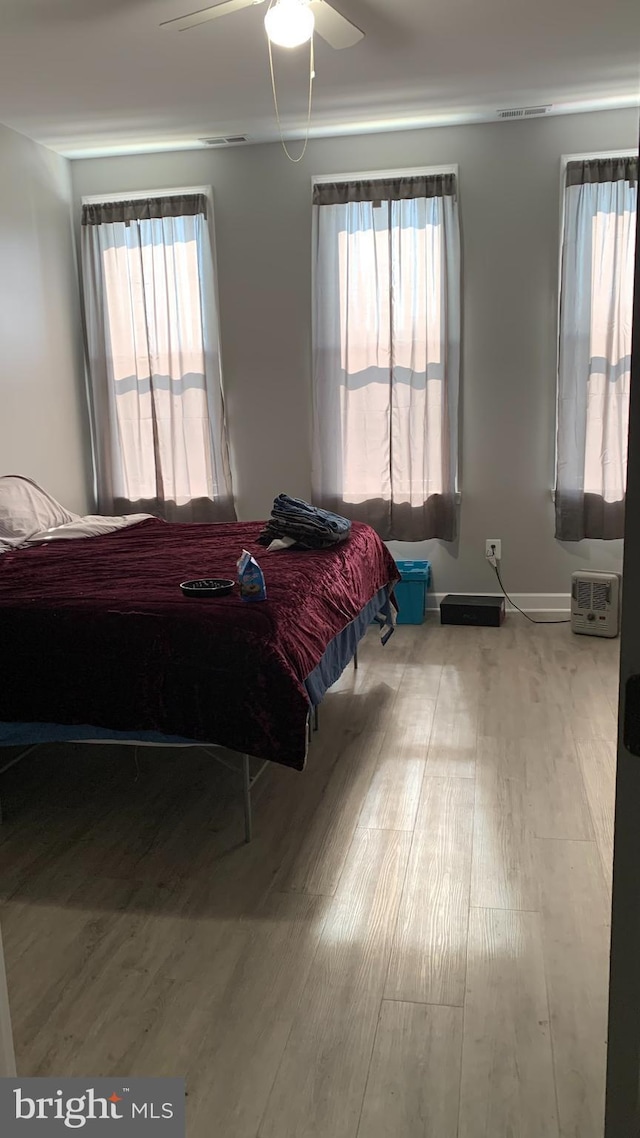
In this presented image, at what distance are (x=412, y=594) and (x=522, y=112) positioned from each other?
284cm

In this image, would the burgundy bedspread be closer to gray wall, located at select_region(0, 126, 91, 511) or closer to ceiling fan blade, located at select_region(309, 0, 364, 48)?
ceiling fan blade, located at select_region(309, 0, 364, 48)

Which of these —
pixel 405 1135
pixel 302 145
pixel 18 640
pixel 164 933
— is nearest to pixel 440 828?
pixel 164 933

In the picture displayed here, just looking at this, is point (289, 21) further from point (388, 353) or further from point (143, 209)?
point (143, 209)

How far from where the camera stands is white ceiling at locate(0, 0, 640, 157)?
11.3ft

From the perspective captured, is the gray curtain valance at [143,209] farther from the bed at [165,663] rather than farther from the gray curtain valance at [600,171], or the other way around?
the bed at [165,663]

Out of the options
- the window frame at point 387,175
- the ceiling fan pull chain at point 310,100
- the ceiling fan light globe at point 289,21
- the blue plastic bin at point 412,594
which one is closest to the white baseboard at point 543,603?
the blue plastic bin at point 412,594

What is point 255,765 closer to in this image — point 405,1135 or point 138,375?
point 405,1135

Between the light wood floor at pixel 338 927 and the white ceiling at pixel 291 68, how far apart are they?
2.98 m

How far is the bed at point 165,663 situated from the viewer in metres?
2.38

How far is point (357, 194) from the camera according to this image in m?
4.98

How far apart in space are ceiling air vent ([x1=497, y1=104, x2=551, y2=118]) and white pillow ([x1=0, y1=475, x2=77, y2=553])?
336 centimetres

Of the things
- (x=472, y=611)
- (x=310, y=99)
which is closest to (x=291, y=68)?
(x=310, y=99)

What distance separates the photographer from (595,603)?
469cm

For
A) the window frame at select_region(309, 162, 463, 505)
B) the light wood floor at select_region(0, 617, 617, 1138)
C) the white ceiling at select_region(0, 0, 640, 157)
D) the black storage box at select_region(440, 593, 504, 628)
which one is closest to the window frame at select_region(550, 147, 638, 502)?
the white ceiling at select_region(0, 0, 640, 157)
